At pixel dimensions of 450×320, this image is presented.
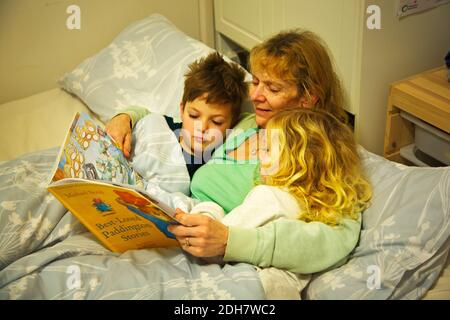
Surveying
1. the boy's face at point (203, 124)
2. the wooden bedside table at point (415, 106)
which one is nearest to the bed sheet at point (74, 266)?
the boy's face at point (203, 124)

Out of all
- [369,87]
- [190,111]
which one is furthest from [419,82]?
[190,111]

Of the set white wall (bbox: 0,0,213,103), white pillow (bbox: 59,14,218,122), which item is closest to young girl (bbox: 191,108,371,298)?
white pillow (bbox: 59,14,218,122)

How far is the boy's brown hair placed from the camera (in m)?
1.39

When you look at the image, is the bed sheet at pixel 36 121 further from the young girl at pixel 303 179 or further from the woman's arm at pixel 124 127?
the young girl at pixel 303 179

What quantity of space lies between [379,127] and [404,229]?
46 centimetres

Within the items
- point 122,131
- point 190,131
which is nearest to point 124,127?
point 122,131

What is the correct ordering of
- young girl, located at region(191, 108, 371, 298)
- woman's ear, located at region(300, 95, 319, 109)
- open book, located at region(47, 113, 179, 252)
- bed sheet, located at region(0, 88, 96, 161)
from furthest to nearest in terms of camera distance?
bed sheet, located at region(0, 88, 96, 161) → woman's ear, located at region(300, 95, 319, 109) → young girl, located at region(191, 108, 371, 298) → open book, located at region(47, 113, 179, 252)

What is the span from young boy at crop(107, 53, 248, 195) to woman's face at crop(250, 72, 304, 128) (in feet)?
0.26

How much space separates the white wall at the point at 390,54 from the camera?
136cm

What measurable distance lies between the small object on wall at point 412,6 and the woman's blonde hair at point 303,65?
0.21 m

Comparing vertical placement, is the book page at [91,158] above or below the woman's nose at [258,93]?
below

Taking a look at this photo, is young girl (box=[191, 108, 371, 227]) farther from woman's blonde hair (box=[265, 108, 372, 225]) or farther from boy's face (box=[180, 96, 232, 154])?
boy's face (box=[180, 96, 232, 154])

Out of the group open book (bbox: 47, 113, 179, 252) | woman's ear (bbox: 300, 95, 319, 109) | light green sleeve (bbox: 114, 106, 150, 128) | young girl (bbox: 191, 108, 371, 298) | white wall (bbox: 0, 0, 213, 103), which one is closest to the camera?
open book (bbox: 47, 113, 179, 252)

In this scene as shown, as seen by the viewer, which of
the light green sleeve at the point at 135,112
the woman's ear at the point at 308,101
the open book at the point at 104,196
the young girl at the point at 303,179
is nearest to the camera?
the open book at the point at 104,196
